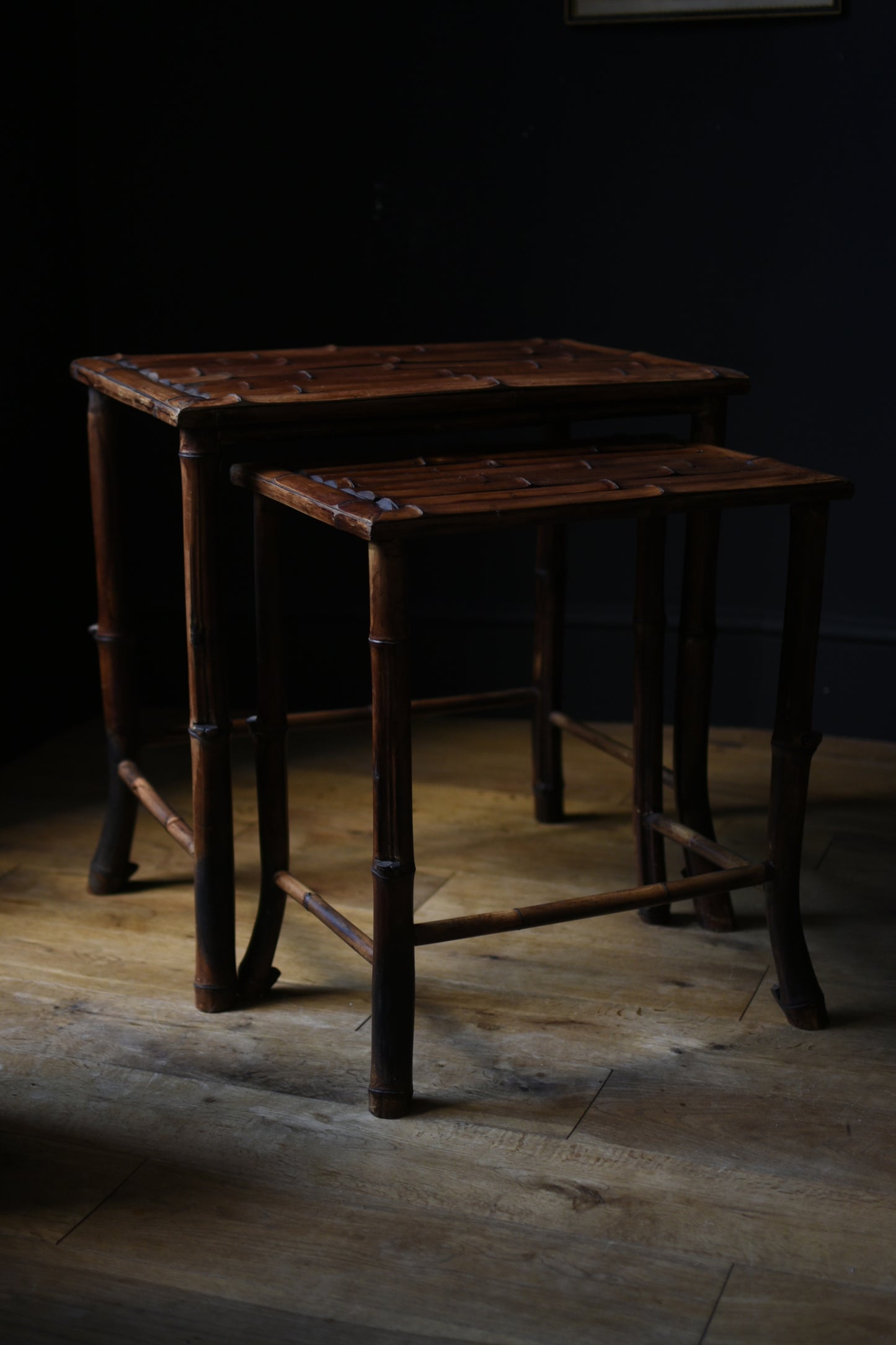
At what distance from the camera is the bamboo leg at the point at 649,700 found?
2.12 m

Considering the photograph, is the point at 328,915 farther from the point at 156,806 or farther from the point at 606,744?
the point at 606,744

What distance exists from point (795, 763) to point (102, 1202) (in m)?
0.92

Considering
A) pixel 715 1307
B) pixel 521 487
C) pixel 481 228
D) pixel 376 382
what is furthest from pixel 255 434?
pixel 481 228

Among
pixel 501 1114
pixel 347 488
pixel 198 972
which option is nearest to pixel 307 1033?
pixel 198 972

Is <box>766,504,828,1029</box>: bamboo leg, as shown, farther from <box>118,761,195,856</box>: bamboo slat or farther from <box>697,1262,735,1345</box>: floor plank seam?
<box>118,761,195,856</box>: bamboo slat

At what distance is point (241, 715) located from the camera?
10.3ft

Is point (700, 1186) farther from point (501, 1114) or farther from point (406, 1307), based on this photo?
point (406, 1307)

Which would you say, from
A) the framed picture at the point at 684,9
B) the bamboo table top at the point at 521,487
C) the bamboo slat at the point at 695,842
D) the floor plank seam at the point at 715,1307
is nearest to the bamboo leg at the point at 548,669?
the bamboo slat at the point at 695,842

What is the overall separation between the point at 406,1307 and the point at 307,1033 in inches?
20.8

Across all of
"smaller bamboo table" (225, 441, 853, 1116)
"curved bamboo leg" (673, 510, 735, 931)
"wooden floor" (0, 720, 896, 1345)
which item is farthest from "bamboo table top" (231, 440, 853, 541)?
"wooden floor" (0, 720, 896, 1345)

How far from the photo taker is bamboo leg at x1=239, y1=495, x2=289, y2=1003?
186cm

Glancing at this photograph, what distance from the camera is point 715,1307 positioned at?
1.35 metres

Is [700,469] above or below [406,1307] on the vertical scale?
above

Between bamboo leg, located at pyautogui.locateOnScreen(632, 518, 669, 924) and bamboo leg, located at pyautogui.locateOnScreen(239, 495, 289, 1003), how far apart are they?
53cm
